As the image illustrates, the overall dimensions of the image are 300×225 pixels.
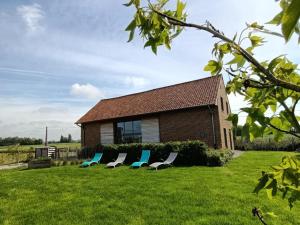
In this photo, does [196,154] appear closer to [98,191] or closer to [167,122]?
[167,122]

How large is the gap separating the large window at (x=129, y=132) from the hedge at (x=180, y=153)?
5.11 m

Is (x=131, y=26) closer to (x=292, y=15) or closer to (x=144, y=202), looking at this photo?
(x=292, y=15)

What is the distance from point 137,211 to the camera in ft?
24.3

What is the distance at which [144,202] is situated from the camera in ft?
27.0

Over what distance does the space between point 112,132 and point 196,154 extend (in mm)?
12918

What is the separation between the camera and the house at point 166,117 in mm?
22109

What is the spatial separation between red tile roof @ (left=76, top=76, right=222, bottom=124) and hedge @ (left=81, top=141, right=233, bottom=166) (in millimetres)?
5293

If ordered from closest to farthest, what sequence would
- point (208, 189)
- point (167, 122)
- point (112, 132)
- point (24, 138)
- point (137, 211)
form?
1. point (137, 211)
2. point (208, 189)
3. point (167, 122)
4. point (112, 132)
5. point (24, 138)

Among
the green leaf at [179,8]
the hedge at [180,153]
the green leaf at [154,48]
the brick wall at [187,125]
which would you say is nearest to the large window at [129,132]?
the brick wall at [187,125]

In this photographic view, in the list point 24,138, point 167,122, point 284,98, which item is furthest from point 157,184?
point 24,138

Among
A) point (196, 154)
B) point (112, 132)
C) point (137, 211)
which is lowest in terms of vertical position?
point (137, 211)

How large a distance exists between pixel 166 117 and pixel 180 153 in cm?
689

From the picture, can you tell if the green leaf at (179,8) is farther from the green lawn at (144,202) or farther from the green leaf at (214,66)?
the green lawn at (144,202)

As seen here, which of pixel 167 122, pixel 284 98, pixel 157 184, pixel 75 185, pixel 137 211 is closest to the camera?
pixel 284 98
